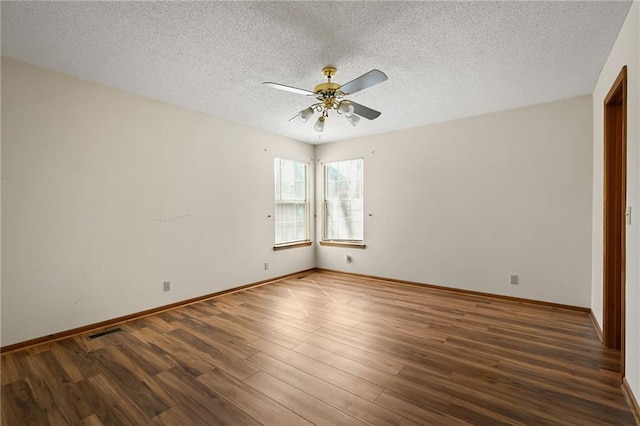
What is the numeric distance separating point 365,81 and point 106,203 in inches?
114

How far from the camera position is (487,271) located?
4.11 metres

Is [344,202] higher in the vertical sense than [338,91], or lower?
lower

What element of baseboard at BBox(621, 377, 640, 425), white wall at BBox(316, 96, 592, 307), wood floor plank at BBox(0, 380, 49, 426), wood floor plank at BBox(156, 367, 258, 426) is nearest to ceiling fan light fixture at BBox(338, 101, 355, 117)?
white wall at BBox(316, 96, 592, 307)

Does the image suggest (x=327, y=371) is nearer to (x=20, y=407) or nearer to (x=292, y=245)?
(x=20, y=407)

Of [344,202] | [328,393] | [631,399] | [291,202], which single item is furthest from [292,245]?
[631,399]

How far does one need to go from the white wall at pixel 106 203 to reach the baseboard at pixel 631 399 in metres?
4.12

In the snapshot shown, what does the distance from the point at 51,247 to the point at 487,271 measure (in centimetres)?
504

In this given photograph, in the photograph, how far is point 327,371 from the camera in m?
2.24

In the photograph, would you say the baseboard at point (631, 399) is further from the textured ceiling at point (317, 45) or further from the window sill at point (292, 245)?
the window sill at point (292, 245)

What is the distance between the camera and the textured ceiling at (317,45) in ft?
6.44

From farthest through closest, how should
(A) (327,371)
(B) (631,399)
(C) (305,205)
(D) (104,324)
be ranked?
(C) (305,205)
(D) (104,324)
(A) (327,371)
(B) (631,399)

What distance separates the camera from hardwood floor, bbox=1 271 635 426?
1776 mm

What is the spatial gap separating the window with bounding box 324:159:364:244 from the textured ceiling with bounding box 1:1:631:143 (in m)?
2.11

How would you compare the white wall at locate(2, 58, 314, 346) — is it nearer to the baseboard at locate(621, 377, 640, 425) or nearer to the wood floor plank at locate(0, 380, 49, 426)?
the wood floor plank at locate(0, 380, 49, 426)
